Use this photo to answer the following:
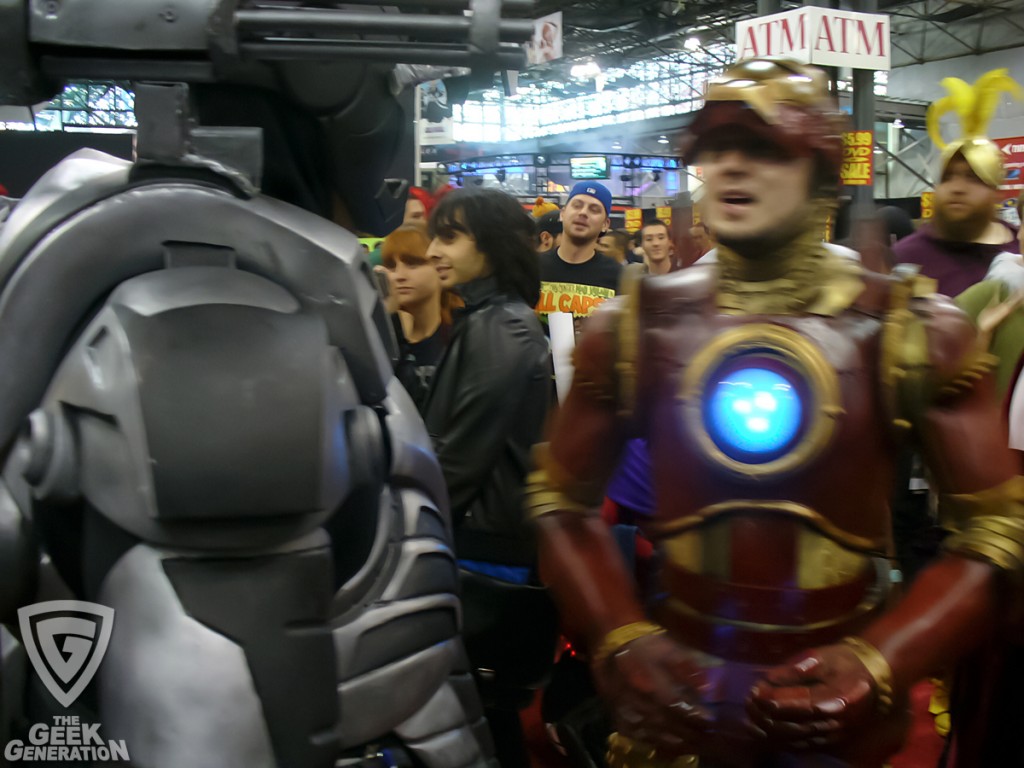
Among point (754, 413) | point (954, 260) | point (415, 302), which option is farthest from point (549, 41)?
point (754, 413)

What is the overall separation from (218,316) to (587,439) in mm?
521

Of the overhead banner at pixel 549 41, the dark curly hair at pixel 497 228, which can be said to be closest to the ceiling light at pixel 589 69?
the overhead banner at pixel 549 41

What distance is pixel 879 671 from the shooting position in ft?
3.42

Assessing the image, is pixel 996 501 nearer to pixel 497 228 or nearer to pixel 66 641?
pixel 66 641

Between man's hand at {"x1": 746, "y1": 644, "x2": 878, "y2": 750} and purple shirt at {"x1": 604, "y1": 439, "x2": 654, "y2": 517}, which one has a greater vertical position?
man's hand at {"x1": 746, "y1": 644, "x2": 878, "y2": 750}

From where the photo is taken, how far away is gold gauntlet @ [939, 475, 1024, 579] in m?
1.08

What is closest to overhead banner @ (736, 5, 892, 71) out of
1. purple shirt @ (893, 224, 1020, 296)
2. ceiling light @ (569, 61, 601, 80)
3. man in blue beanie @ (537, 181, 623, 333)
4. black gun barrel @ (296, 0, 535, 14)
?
man in blue beanie @ (537, 181, 623, 333)

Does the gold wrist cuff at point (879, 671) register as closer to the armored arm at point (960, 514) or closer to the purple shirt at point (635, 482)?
the armored arm at point (960, 514)

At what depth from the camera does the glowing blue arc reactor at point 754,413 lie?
1101 mm

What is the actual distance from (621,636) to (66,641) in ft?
2.08

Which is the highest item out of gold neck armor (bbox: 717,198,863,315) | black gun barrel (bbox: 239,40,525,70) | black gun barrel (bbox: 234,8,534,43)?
black gun barrel (bbox: 234,8,534,43)

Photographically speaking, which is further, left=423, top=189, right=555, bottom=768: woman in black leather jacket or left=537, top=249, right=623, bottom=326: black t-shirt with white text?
left=537, top=249, right=623, bottom=326: black t-shirt with white text

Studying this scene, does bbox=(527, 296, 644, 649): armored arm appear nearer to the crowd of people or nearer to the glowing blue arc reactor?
the crowd of people

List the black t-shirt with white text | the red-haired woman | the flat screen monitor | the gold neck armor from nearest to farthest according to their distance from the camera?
the gold neck armor
the red-haired woman
the black t-shirt with white text
the flat screen monitor
